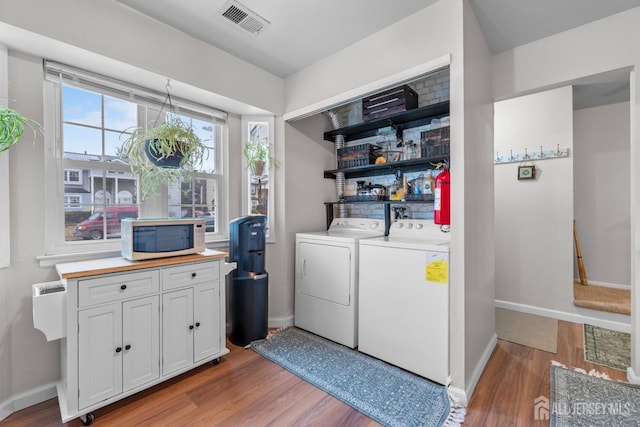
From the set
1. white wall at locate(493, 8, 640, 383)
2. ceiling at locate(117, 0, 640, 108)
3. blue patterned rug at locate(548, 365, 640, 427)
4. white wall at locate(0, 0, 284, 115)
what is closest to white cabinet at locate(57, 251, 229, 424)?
white wall at locate(0, 0, 284, 115)

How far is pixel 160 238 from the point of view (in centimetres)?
212

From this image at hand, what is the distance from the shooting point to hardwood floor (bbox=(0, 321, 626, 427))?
1739 mm

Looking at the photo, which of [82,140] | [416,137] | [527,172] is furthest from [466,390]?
[82,140]

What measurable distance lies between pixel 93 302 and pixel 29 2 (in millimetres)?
1796

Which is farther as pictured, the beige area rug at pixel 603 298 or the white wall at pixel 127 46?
the beige area rug at pixel 603 298

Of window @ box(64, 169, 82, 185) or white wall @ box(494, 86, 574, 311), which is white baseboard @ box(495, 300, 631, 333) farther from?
window @ box(64, 169, 82, 185)

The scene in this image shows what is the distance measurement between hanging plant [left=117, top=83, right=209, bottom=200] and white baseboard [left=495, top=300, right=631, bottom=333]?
4.05 m

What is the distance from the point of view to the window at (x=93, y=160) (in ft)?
6.67

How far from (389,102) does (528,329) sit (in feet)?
9.13

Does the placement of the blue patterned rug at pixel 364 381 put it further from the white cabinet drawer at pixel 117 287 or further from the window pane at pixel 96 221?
the window pane at pixel 96 221

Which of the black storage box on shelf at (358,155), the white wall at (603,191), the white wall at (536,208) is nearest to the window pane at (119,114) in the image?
the black storage box on shelf at (358,155)

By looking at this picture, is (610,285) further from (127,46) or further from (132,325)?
(127,46)

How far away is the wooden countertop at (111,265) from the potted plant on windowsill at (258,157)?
3.33ft

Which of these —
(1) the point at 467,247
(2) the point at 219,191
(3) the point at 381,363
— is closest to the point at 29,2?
(2) the point at 219,191
